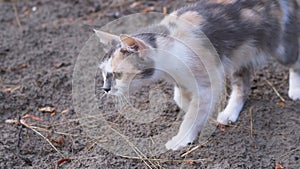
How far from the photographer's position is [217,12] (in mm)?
3428

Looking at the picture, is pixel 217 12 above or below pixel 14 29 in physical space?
above

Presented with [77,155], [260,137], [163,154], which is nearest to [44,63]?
[77,155]

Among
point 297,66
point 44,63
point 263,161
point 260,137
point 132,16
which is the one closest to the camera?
point 263,161

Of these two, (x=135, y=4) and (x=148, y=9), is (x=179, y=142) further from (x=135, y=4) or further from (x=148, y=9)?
(x=135, y=4)

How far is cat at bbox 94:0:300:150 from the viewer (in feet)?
10.3

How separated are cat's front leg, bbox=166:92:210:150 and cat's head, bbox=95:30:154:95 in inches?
16.0

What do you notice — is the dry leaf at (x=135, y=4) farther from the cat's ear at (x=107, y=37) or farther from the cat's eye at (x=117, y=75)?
the cat's eye at (x=117, y=75)

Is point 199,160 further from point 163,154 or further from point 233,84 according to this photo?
point 233,84

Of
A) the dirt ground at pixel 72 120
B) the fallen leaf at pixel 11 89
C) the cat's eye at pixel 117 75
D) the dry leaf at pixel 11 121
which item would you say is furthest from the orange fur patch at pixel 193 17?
the fallen leaf at pixel 11 89

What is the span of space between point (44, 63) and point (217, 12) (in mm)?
1668

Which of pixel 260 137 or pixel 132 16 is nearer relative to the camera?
pixel 260 137

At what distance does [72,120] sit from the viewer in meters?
3.71

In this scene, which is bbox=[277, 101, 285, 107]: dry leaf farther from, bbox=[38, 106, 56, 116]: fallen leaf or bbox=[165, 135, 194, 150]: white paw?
bbox=[38, 106, 56, 116]: fallen leaf

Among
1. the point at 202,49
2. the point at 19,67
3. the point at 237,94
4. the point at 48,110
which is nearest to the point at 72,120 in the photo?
the point at 48,110
